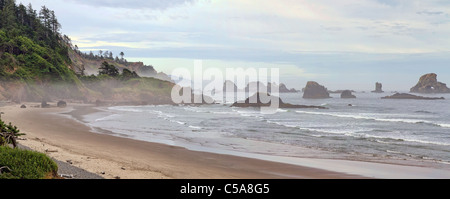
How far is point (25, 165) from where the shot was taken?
31.9 feet

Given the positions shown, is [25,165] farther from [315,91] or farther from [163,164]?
[315,91]

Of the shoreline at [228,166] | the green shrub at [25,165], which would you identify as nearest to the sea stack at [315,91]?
the shoreline at [228,166]

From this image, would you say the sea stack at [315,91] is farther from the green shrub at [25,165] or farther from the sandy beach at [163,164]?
the green shrub at [25,165]

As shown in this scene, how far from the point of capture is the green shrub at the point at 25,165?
31.2ft

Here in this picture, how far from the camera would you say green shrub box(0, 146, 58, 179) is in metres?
9.52

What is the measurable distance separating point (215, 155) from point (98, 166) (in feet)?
24.9

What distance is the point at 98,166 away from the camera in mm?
14328
